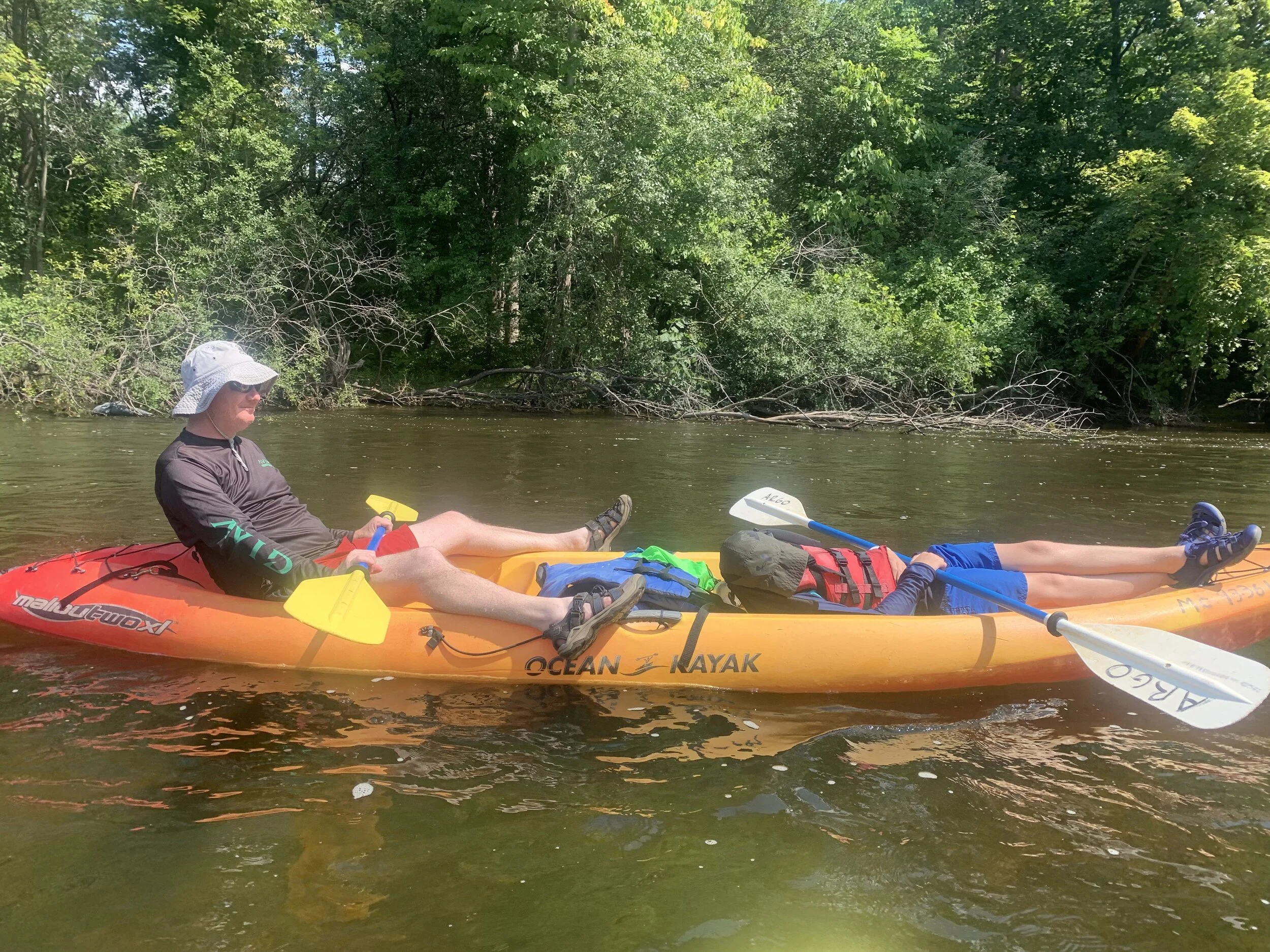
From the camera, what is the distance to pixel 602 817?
7.28 feet

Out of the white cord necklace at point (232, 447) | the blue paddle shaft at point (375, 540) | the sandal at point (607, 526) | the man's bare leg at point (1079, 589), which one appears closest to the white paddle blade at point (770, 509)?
the sandal at point (607, 526)

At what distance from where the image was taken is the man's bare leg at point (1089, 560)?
3525 millimetres

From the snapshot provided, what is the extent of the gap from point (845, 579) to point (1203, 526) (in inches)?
62.7

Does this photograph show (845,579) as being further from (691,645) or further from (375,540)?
(375,540)

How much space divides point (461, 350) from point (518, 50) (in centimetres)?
513

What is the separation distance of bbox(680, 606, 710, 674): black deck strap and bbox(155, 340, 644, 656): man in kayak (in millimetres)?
230

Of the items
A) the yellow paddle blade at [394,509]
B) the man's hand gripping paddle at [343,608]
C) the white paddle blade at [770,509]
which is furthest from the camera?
the white paddle blade at [770,509]

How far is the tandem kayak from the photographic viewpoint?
3.07 meters

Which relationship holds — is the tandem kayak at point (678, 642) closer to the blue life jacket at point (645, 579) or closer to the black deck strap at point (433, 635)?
the black deck strap at point (433, 635)

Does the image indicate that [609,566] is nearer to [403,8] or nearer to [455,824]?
[455,824]

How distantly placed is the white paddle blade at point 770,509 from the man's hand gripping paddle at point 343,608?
6.85 ft

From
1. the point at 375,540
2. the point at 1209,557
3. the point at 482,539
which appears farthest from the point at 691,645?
the point at 1209,557

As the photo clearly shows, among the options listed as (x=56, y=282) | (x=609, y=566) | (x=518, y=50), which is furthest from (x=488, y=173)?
(x=609, y=566)

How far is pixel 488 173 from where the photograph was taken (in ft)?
53.0
